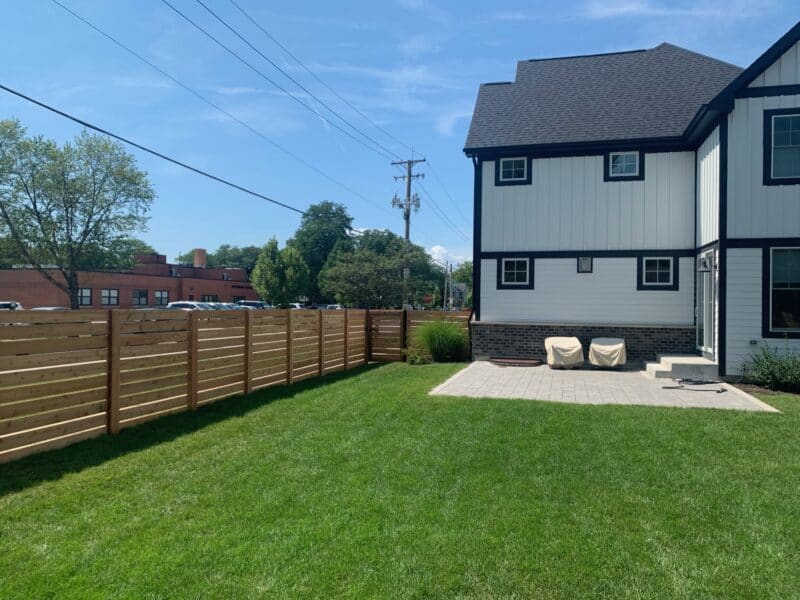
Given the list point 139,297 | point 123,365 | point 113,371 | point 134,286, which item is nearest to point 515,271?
point 123,365

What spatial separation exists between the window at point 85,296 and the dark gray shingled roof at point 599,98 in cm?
3797

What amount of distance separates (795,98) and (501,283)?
7433 millimetres

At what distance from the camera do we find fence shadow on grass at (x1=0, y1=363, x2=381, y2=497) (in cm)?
464

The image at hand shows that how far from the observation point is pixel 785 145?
1052 cm

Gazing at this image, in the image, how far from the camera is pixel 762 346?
1041 centimetres

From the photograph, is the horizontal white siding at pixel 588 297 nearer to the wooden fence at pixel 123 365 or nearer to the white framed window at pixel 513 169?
the white framed window at pixel 513 169

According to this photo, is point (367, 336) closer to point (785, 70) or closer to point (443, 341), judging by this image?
point (443, 341)

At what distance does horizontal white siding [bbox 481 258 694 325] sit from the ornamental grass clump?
0.97 m

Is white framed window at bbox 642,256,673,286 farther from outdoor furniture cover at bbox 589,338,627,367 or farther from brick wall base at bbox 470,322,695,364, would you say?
outdoor furniture cover at bbox 589,338,627,367

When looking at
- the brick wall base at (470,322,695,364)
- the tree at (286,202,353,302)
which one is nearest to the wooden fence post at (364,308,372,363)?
the brick wall base at (470,322,695,364)

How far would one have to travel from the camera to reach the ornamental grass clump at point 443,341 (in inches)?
555

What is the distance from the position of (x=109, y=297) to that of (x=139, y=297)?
2910 millimetres

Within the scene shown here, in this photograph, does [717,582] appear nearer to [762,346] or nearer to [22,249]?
[762,346]

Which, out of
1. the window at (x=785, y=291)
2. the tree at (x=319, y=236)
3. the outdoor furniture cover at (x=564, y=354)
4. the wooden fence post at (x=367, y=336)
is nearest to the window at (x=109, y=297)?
the tree at (x=319, y=236)
